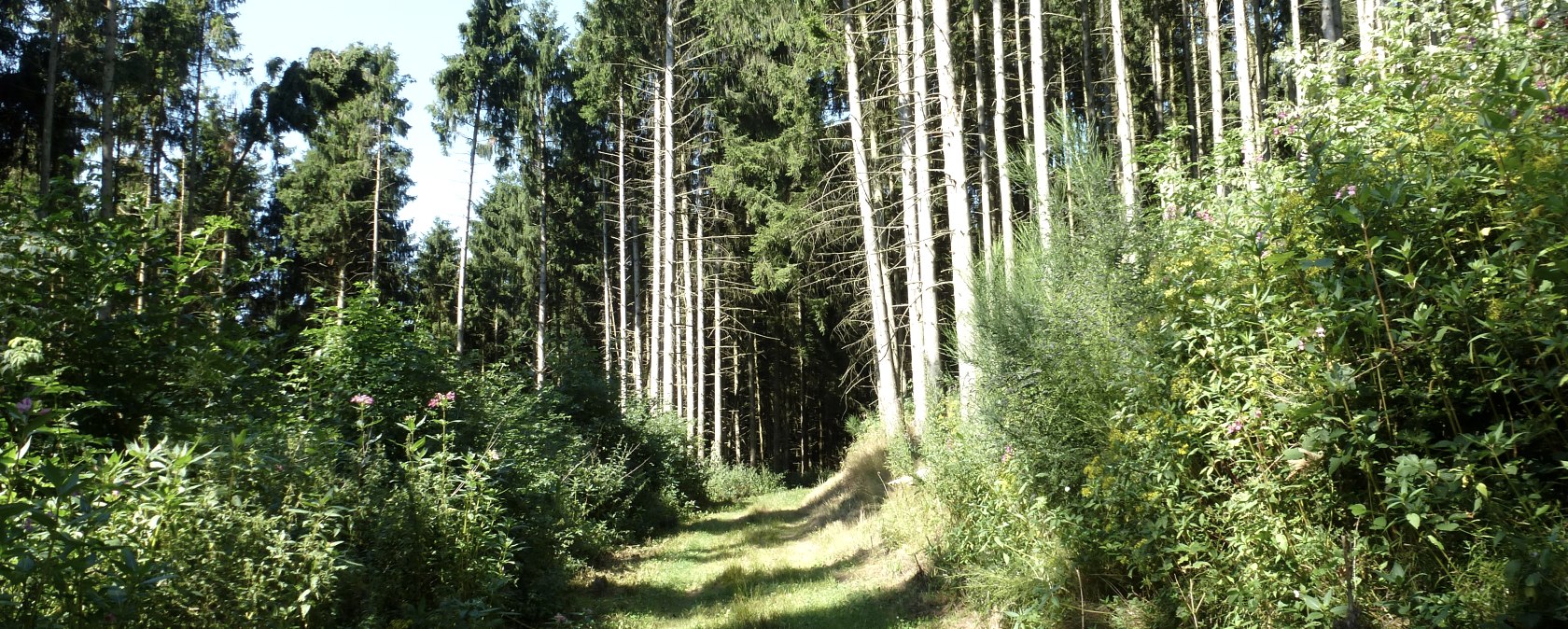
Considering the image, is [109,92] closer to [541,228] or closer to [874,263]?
[541,228]

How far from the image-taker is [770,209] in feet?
70.3

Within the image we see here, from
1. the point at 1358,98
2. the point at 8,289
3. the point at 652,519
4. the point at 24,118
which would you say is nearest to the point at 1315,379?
the point at 1358,98

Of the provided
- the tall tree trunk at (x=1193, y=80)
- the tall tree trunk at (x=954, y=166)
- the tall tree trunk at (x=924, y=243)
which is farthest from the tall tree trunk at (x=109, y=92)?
the tall tree trunk at (x=1193, y=80)

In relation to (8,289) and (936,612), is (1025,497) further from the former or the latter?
(8,289)

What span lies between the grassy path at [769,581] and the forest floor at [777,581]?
0.04ft

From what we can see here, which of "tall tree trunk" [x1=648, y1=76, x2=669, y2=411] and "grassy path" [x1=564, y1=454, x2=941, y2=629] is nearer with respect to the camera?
"grassy path" [x1=564, y1=454, x2=941, y2=629]

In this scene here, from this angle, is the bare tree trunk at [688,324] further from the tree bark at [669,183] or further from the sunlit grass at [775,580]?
the sunlit grass at [775,580]

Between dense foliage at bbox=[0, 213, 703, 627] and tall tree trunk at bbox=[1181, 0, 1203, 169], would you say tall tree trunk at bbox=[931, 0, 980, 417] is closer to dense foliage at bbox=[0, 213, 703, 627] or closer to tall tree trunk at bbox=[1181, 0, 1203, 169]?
dense foliage at bbox=[0, 213, 703, 627]

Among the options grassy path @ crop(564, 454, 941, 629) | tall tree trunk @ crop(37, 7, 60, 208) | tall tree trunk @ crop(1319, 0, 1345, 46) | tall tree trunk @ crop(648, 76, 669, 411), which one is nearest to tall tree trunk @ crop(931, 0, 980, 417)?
grassy path @ crop(564, 454, 941, 629)

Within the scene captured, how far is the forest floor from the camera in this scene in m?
6.96

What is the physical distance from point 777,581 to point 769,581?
94 mm

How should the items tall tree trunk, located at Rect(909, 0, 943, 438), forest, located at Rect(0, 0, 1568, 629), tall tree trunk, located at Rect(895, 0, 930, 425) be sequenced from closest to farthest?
forest, located at Rect(0, 0, 1568, 629) → tall tree trunk, located at Rect(909, 0, 943, 438) → tall tree trunk, located at Rect(895, 0, 930, 425)

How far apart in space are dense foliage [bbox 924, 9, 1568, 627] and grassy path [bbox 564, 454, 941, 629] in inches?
81.1

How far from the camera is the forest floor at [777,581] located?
6965mm
